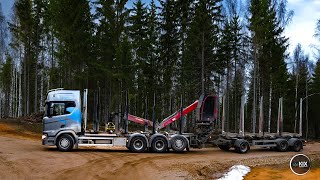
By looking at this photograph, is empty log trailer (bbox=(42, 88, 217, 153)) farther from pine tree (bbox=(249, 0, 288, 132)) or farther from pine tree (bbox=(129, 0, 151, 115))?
pine tree (bbox=(249, 0, 288, 132))

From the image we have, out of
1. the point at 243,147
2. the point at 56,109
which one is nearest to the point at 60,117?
the point at 56,109

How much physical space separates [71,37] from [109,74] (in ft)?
16.3

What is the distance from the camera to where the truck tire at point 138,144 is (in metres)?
20.9

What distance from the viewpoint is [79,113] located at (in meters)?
20.8

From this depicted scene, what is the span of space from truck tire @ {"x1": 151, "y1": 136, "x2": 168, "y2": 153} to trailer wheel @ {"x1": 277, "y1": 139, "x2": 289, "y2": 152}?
7.40 metres

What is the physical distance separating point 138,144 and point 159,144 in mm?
1185

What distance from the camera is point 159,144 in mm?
21219

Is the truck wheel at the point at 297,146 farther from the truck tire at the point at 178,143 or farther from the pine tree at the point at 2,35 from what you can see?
the pine tree at the point at 2,35

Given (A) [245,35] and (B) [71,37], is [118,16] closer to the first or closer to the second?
(B) [71,37]

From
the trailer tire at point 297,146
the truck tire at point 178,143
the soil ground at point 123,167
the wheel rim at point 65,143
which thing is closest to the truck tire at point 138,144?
the truck tire at point 178,143

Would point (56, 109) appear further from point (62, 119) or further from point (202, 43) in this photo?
point (202, 43)

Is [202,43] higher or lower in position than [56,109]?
higher

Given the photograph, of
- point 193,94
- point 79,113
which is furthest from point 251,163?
point 193,94

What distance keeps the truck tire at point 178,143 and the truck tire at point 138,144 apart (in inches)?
63.5
